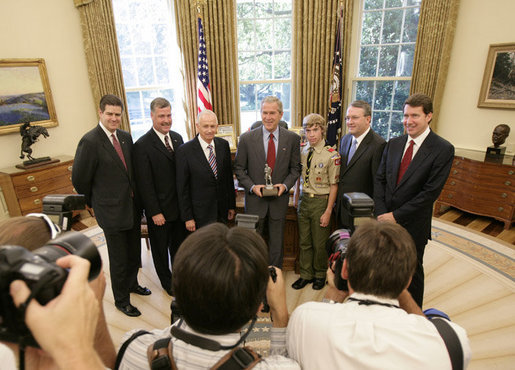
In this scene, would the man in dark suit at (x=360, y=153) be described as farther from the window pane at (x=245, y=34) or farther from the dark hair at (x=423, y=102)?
the window pane at (x=245, y=34)

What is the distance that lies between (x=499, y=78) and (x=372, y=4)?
220 cm

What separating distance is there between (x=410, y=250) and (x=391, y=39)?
5.06 m

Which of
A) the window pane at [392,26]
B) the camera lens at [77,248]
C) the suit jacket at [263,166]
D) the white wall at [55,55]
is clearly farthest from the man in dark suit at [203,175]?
the window pane at [392,26]

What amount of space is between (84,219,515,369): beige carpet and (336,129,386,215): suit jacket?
103 cm

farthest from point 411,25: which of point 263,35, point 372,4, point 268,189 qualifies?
point 268,189

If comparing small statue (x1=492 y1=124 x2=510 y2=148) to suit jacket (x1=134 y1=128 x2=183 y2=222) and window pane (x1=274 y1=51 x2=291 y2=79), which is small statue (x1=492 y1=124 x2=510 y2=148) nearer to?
window pane (x1=274 y1=51 x2=291 y2=79)

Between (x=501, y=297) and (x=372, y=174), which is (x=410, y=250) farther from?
(x=501, y=297)

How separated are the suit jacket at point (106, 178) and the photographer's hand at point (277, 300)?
1.67 metres

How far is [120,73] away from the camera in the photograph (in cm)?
470

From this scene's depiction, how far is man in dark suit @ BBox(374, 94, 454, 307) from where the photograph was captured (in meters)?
2.13

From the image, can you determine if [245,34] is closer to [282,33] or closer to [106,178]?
[282,33]

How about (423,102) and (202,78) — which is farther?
(202,78)

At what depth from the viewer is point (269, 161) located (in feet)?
8.38

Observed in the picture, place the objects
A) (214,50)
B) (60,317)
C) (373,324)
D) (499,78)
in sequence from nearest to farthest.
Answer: (60,317), (373,324), (499,78), (214,50)
